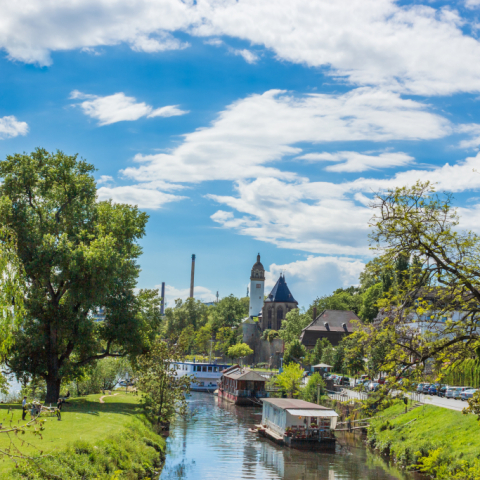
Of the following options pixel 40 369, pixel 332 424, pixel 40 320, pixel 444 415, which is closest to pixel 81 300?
pixel 40 320

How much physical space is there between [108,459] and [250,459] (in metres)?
13.9

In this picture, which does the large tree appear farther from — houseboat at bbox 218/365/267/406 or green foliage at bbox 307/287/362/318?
green foliage at bbox 307/287/362/318

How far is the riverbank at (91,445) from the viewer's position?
16.1m

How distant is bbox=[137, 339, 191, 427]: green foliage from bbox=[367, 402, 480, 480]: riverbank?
13.9m

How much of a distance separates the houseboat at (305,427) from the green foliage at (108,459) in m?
10.9

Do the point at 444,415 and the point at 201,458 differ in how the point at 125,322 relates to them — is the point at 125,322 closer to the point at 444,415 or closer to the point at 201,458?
the point at 201,458

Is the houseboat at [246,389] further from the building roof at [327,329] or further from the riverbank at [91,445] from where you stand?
the riverbank at [91,445]

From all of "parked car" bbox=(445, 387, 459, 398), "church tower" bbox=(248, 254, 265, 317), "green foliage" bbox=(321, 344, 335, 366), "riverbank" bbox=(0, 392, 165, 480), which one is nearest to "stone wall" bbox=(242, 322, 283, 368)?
"church tower" bbox=(248, 254, 265, 317)

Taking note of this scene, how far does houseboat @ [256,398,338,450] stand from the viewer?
36.4 m

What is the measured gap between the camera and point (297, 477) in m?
28.3

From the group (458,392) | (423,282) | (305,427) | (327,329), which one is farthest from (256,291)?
(423,282)

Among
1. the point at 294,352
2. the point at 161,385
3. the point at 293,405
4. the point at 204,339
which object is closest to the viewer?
the point at 161,385

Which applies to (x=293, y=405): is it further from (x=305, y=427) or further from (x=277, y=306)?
(x=277, y=306)

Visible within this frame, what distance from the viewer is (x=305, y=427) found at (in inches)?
1467
